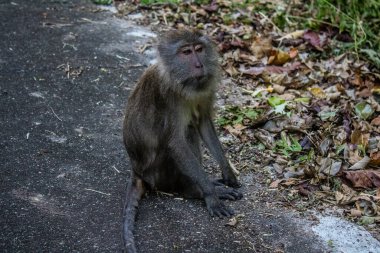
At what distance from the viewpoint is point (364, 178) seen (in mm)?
5316

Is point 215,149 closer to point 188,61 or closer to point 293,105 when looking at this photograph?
point 188,61

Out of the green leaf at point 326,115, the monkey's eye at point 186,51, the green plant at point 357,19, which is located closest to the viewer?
the monkey's eye at point 186,51

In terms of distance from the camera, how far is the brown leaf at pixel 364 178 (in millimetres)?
5281

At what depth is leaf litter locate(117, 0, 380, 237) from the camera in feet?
17.4

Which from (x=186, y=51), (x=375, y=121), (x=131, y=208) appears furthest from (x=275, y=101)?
(x=131, y=208)

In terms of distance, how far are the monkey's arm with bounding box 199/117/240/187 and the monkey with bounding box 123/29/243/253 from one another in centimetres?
2

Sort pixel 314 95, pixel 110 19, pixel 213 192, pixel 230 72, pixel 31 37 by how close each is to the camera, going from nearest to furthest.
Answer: pixel 213 192 → pixel 314 95 → pixel 230 72 → pixel 31 37 → pixel 110 19

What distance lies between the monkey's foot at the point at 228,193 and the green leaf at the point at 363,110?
187 centimetres

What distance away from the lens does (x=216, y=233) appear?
4.71m

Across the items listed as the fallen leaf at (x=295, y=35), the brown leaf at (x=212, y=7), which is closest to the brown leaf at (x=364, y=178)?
the fallen leaf at (x=295, y=35)

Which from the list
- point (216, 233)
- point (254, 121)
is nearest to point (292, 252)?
point (216, 233)

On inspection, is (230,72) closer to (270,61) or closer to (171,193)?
(270,61)

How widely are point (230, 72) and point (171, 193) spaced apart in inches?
97.8

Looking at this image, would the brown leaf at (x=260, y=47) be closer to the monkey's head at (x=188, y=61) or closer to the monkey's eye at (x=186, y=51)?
the monkey's head at (x=188, y=61)
